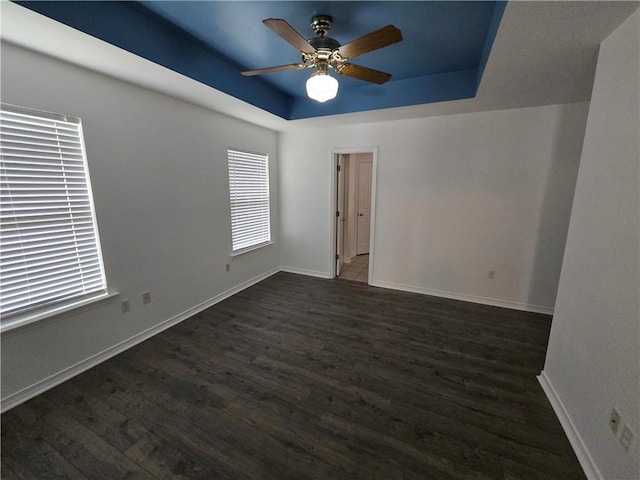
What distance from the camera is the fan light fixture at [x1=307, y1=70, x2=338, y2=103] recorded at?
1.78m

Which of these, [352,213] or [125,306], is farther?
[352,213]

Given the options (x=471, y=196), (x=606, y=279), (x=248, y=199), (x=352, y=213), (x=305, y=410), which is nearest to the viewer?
(x=606, y=279)

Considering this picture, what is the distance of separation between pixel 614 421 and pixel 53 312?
3490mm

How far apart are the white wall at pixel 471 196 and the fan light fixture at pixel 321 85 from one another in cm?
197

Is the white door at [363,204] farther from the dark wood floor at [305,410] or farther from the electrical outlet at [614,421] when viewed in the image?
the electrical outlet at [614,421]

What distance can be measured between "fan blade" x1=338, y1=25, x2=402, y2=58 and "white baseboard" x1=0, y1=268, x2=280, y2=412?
3.02 m

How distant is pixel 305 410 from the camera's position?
68.2 inches

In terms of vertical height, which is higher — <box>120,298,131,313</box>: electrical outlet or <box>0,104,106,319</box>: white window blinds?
<box>0,104,106,319</box>: white window blinds

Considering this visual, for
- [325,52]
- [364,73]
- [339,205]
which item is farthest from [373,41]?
[339,205]

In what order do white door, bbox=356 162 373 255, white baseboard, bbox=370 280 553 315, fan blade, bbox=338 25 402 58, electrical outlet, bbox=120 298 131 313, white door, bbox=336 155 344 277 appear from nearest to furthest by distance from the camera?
fan blade, bbox=338 25 402 58 < electrical outlet, bbox=120 298 131 313 < white baseboard, bbox=370 280 553 315 < white door, bbox=336 155 344 277 < white door, bbox=356 162 373 255

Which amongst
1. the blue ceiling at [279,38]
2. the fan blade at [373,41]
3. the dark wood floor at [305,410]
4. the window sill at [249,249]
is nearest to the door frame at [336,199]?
the blue ceiling at [279,38]

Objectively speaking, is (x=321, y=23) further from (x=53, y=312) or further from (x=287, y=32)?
(x=53, y=312)

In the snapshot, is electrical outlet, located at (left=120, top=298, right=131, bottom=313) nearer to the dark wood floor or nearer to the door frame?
the dark wood floor

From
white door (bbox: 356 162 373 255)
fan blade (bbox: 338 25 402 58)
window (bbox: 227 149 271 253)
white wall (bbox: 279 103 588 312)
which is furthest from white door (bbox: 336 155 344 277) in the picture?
fan blade (bbox: 338 25 402 58)
